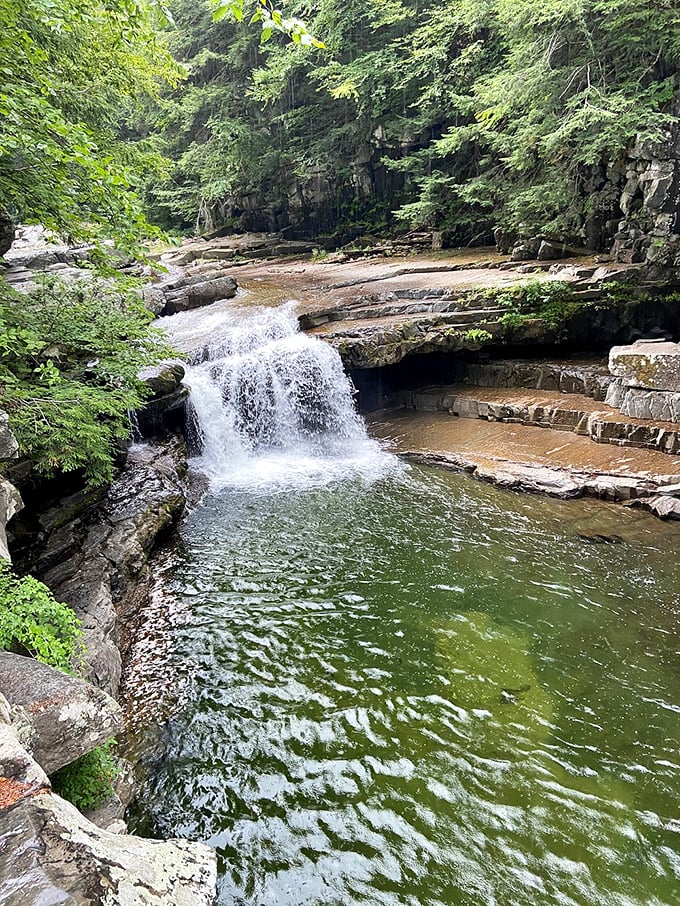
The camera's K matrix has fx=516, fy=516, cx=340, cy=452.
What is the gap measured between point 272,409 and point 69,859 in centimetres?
1110

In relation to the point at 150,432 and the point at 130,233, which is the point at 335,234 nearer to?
the point at 150,432

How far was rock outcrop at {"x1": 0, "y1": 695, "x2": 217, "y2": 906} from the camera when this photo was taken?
6.17 feet

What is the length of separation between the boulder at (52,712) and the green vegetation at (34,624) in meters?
0.13

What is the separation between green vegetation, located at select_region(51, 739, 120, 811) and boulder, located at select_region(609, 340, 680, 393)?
10736 mm

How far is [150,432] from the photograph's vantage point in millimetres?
11375

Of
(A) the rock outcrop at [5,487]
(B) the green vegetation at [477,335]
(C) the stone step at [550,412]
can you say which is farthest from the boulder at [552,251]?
(A) the rock outcrop at [5,487]

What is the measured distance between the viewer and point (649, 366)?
10258mm

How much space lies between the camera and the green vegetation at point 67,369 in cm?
566

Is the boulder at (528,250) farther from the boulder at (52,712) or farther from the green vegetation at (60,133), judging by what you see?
the boulder at (52,712)

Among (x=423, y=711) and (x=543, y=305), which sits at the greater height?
(x=543, y=305)

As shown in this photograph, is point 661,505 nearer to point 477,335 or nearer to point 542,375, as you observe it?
point 542,375

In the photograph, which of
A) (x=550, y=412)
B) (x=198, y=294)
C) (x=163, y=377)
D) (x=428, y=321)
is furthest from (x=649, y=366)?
(x=198, y=294)

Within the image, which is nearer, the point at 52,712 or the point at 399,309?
the point at 52,712

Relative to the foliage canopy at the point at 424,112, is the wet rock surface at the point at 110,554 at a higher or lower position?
lower
